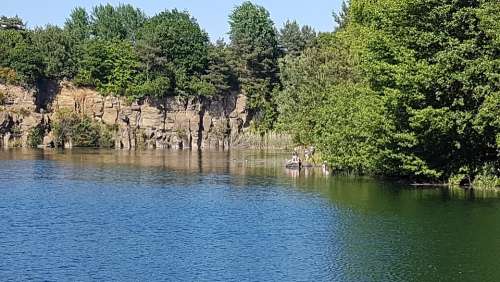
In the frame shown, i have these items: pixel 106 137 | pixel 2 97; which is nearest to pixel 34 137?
pixel 2 97

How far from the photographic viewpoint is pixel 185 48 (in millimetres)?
110062

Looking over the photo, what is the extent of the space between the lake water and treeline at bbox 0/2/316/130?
5364 centimetres

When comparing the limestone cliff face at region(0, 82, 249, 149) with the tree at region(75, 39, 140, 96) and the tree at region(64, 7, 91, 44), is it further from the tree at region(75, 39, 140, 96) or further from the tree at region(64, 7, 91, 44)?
the tree at region(64, 7, 91, 44)

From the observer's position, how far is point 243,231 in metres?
32.9

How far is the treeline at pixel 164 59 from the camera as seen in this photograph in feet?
345

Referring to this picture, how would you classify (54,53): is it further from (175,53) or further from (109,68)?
(175,53)

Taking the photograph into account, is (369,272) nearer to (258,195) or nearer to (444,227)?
(444,227)

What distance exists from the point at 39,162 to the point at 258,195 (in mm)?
31466

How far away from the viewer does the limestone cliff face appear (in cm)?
Answer: 10219

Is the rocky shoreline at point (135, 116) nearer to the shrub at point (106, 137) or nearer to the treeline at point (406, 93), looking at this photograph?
the shrub at point (106, 137)

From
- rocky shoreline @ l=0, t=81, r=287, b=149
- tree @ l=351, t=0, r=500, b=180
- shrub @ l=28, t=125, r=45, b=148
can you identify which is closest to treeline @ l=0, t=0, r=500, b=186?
tree @ l=351, t=0, r=500, b=180

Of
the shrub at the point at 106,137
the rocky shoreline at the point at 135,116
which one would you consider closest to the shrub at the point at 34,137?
the rocky shoreline at the point at 135,116

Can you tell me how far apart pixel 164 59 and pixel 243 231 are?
3050 inches

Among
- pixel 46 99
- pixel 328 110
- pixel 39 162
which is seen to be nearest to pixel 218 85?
pixel 46 99
